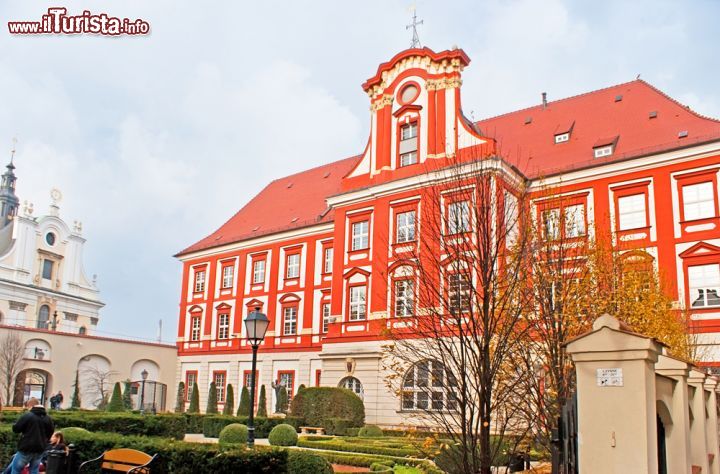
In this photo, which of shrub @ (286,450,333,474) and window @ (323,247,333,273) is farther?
window @ (323,247,333,273)

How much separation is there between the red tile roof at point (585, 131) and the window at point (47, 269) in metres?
31.6

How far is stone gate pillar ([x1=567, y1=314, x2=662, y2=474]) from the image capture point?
17.0ft

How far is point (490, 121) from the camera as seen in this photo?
3494 centimetres

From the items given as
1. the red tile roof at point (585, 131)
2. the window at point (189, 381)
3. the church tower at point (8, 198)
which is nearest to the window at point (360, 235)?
the red tile roof at point (585, 131)

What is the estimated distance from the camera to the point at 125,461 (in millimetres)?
9906

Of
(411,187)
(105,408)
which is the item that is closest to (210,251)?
(105,408)

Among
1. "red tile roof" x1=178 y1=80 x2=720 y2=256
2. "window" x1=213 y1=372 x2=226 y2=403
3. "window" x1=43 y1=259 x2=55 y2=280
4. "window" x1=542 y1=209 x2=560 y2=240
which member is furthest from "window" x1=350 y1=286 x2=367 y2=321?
"window" x1=43 y1=259 x2=55 y2=280

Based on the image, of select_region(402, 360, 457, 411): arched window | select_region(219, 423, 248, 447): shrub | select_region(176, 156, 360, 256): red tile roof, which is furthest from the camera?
select_region(176, 156, 360, 256): red tile roof

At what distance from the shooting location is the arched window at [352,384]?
2822 cm

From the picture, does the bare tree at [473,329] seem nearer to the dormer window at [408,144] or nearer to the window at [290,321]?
the dormer window at [408,144]

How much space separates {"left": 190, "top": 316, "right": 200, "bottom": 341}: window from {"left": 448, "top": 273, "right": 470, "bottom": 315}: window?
36235 millimetres

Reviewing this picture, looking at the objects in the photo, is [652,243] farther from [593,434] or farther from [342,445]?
[593,434]

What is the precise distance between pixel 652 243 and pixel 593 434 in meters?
21.5

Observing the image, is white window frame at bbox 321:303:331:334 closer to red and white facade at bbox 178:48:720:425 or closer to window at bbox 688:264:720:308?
red and white facade at bbox 178:48:720:425
